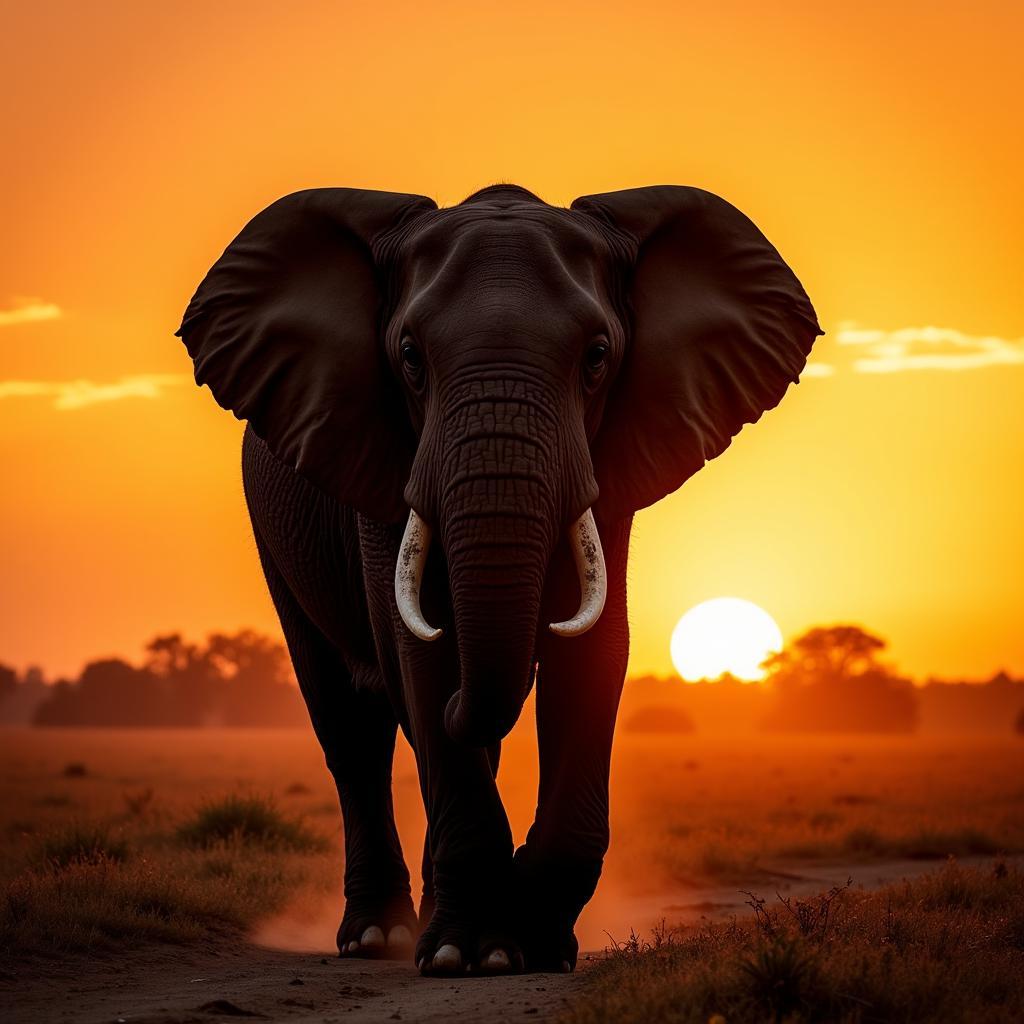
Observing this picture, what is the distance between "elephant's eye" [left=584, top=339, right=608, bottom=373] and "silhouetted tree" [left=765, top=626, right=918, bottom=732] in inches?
3493

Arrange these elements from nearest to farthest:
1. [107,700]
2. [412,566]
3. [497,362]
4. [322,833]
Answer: [497,362]
[412,566]
[322,833]
[107,700]

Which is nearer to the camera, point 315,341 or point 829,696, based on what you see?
point 315,341

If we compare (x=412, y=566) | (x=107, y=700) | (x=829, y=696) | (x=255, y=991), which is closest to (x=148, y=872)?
(x=255, y=991)

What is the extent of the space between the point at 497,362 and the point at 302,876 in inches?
320

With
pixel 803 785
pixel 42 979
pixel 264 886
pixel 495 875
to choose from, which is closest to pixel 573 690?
pixel 495 875

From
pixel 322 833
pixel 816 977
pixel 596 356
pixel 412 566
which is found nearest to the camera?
pixel 816 977

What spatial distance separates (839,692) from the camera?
99250 millimetres

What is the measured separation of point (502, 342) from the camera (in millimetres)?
8031

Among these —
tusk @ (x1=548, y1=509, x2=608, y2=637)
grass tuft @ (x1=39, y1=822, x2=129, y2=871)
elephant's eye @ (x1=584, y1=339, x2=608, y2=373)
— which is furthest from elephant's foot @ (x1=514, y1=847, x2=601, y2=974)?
grass tuft @ (x1=39, y1=822, x2=129, y2=871)

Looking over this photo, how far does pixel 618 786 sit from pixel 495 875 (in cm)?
3223

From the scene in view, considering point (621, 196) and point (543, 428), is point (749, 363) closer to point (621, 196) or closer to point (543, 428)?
point (621, 196)

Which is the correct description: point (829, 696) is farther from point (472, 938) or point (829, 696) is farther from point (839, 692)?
point (472, 938)

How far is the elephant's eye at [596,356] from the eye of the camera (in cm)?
845

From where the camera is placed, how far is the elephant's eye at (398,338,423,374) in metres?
8.48
